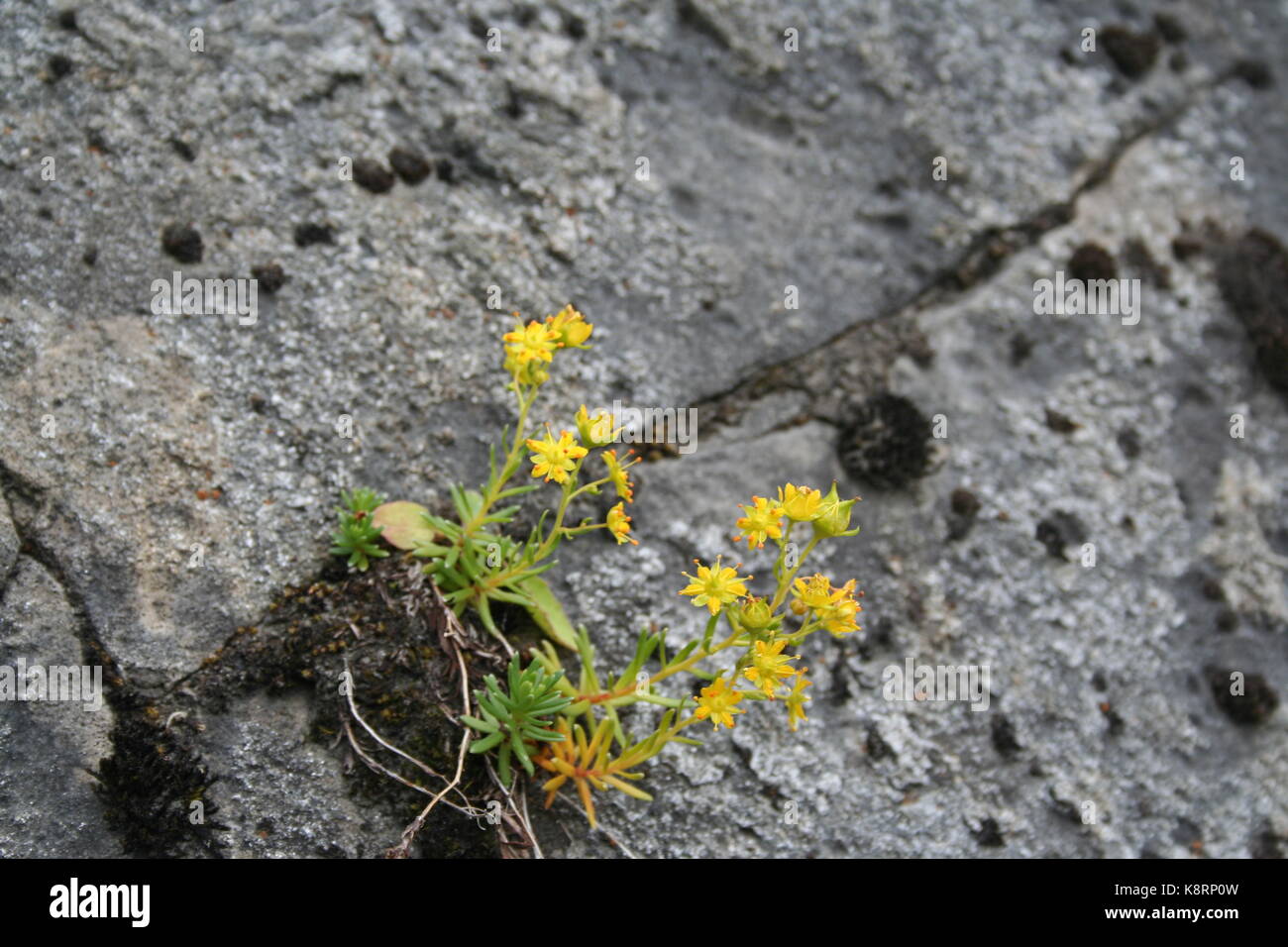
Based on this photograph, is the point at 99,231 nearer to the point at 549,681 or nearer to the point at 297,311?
the point at 297,311

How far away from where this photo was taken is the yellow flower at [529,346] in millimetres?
3740

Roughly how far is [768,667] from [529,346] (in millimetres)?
1496

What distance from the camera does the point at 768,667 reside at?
3.44 metres

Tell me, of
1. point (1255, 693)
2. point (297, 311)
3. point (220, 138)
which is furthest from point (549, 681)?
point (1255, 693)

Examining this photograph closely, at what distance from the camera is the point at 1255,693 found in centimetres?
525

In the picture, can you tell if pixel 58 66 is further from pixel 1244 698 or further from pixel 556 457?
pixel 1244 698

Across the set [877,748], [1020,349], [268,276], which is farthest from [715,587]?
[1020,349]

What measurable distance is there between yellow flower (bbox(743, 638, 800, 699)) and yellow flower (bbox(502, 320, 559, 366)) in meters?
1.35

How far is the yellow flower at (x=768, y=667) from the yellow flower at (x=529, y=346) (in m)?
1.35

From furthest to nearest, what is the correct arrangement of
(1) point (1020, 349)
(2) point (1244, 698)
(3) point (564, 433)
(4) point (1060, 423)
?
(1) point (1020, 349) < (4) point (1060, 423) < (2) point (1244, 698) < (3) point (564, 433)

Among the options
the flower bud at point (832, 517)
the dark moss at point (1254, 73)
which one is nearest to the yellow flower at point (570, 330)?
the flower bud at point (832, 517)

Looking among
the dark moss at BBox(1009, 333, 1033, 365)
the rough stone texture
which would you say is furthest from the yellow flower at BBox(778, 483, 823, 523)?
the dark moss at BBox(1009, 333, 1033, 365)

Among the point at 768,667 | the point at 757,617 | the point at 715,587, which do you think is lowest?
the point at 768,667

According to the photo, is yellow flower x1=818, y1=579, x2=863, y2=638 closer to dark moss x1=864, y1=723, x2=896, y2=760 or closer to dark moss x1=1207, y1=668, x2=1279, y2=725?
dark moss x1=864, y1=723, x2=896, y2=760
